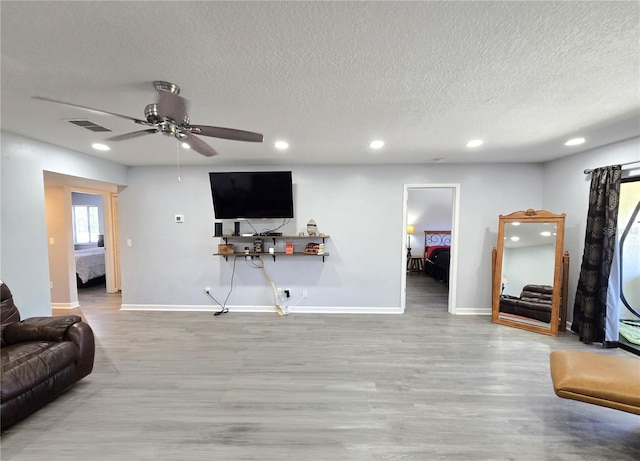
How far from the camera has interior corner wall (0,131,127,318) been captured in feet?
8.29

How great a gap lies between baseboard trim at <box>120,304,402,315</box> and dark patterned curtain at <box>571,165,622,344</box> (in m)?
2.23

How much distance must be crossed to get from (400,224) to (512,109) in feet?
7.32

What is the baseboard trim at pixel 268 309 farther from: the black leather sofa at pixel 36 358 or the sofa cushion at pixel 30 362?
the sofa cushion at pixel 30 362

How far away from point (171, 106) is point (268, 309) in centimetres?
335

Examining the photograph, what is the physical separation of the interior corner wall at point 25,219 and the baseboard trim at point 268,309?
1.41 m

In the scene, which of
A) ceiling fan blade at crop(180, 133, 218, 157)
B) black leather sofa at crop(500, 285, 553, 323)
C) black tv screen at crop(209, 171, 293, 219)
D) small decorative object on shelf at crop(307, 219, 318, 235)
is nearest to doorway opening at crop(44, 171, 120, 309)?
black tv screen at crop(209, 171, 293, 219)

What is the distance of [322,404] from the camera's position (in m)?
2.02

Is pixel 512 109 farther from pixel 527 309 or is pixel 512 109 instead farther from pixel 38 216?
pixel 38 216

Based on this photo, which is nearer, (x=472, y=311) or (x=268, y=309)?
(x=472, y=311)

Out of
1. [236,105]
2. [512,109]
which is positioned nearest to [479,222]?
[512,109]

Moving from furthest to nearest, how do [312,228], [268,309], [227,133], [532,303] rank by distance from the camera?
[268,309] → [312,228] → [532,303] → [227,133]

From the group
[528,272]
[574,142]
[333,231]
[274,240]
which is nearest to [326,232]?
[333,231]

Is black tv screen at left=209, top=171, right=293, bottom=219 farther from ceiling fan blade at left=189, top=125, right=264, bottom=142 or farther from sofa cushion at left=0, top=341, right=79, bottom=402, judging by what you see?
sofa cushion at left=0, top=341, right=79, bottom=402

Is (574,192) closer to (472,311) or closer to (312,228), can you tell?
(472,311)
